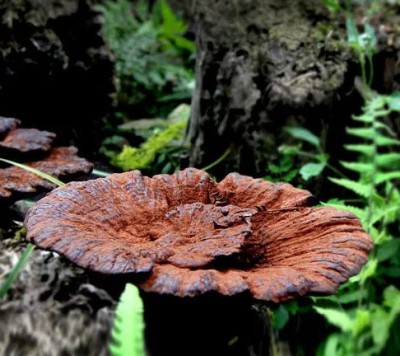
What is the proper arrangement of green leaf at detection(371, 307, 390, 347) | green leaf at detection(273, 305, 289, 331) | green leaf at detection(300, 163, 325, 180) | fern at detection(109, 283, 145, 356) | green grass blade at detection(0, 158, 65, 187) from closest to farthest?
fern at detection(109, 283, 145, 356), green leaf at detection(371, 307, 390, 347), green grass blade at detection(0, 158, 65, 187), green leaf at detection(273, 305, 289, 331), green leaf at detection(300, 163, 325, 180)

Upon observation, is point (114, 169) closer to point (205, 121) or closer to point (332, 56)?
point (205, 121)

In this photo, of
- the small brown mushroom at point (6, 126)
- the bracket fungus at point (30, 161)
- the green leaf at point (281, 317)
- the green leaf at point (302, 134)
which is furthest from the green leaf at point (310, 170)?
the small brown mushroom at point (6, 126)

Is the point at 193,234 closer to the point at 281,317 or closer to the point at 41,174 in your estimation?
the point at 41,174

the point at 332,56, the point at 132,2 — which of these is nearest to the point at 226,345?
the point at 332,56

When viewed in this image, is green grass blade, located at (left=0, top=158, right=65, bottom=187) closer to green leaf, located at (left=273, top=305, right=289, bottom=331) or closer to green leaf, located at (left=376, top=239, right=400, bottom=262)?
green leaf, located at (left=273, top=305, right=289, bottom=331)

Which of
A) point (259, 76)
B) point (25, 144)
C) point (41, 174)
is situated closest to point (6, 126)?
point (25, 144)

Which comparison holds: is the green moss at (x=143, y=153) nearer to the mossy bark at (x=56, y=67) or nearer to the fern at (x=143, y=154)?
the fern at (x=143, y=154)

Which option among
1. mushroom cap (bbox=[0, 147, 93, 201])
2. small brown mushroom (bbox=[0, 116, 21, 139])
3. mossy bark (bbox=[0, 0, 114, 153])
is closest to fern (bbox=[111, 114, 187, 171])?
mossy bark (bbox=[0, 0, 114, 153])
